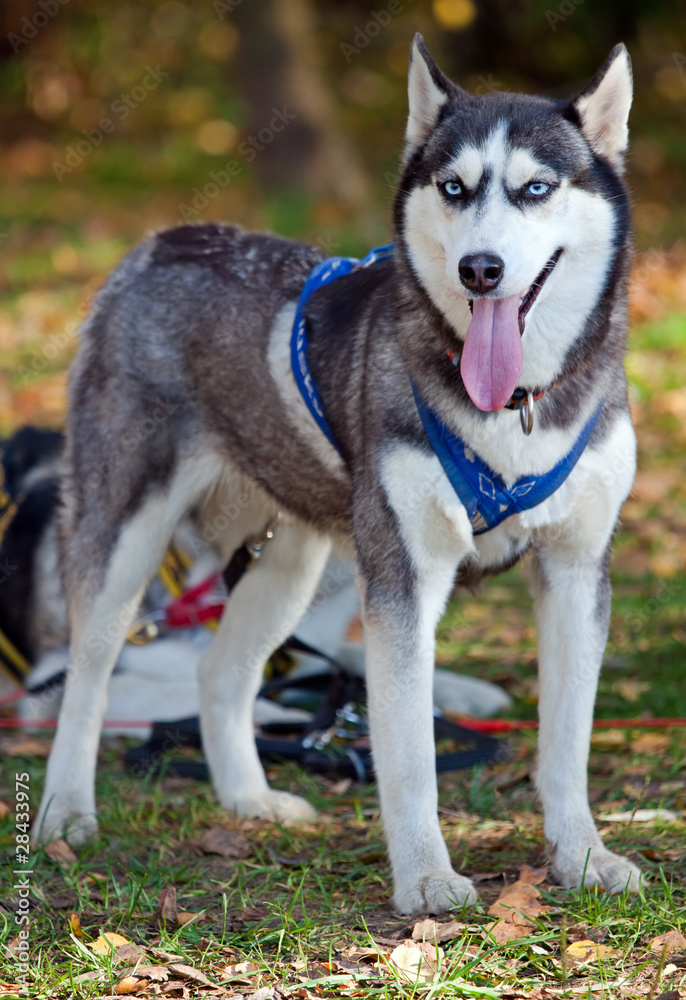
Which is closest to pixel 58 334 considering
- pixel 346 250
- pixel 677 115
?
pixel 346 250

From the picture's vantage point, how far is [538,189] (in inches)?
100

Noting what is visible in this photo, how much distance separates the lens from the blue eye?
2.54m

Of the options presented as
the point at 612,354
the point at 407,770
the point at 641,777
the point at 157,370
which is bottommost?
the point at 641,777

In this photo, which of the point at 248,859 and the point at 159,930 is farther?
the point at 248,859

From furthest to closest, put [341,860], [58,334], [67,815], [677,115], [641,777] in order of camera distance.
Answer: [677,115]
[58,334]
[641,777]
[67,815]
[341,860]

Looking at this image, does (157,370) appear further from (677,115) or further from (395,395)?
(677,115)

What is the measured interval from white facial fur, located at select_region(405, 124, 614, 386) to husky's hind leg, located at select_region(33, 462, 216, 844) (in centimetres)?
118

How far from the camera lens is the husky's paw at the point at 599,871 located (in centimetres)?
274

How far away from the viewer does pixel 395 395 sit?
9.37ft

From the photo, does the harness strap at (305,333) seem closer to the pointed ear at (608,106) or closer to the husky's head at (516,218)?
the husky's head at (516,218)

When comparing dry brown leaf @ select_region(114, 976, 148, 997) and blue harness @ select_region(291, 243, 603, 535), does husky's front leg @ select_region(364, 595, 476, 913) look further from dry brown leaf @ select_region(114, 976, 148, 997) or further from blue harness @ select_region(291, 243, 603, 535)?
dry brown leaf @ select_region(114, 976, 148, 997)

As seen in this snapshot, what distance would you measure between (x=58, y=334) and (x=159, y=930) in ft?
21.6

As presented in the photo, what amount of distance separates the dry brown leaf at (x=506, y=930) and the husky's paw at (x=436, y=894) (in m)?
0.11

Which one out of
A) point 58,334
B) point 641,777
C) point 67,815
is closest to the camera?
point 67,815
